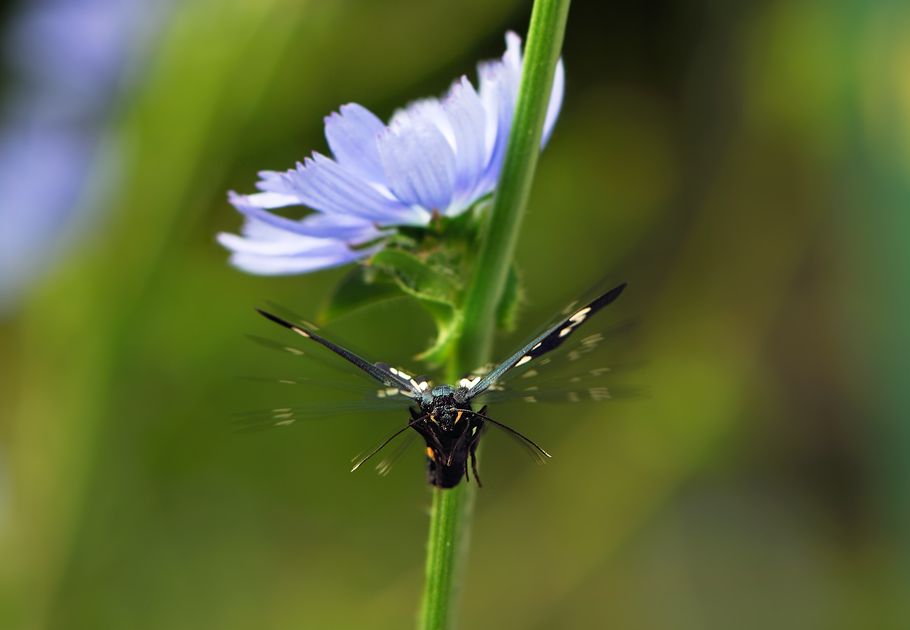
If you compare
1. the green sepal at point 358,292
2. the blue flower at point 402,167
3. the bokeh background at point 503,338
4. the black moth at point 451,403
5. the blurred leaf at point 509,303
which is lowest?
the black moth at point 451,403

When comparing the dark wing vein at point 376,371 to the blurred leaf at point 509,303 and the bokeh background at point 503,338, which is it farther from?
the bokeh background at point 503,338

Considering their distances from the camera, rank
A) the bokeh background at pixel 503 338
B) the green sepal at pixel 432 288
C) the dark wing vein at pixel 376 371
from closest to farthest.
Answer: the dark wing vein at pixel 376 371 < the green sepal at pixel 432 288 < the bokeh background at pixel 503 338

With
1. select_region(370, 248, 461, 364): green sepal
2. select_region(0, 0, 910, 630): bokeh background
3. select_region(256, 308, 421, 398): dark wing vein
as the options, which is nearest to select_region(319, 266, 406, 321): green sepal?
select_region(370, 248, 461, 364): green sepal

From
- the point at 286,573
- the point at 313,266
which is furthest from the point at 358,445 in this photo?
the point at 313,266

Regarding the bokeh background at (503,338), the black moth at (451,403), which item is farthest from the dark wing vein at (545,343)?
the bokeh background at (503,338)

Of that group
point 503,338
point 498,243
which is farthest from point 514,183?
point 503,338

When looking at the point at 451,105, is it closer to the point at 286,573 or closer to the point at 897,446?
the point at 897,446

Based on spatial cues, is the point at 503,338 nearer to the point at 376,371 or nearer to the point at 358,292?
the point at 358,292
